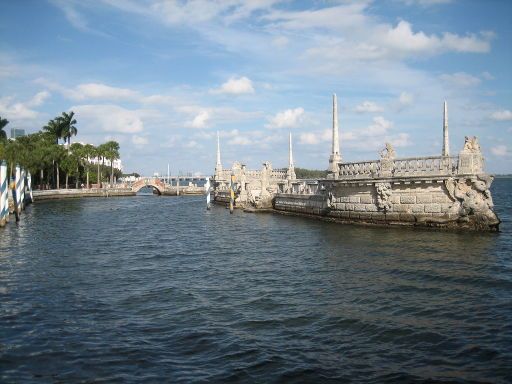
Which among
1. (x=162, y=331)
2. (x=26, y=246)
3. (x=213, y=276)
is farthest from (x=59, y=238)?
(x=162, y=331)

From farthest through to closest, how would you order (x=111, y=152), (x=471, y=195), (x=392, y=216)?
1. (x=111, y=152)
2. (x=392, y=216)
3. (x=471, y=195)

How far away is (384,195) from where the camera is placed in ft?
98.1

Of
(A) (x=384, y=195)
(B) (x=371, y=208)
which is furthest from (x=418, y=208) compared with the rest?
(B) (x=371, y=208)

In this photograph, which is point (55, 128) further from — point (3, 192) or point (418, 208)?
point (418, 208)

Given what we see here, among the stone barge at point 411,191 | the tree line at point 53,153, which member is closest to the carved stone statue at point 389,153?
the stone barge at point 411,191

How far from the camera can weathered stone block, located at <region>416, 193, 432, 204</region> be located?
28.3m

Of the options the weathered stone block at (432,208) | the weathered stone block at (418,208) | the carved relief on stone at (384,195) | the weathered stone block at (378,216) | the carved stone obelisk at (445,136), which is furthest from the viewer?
the carved stone obelisk at (445,136)

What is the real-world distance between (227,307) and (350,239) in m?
14.1

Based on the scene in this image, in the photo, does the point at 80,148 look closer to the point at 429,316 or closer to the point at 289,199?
the point at 289,199

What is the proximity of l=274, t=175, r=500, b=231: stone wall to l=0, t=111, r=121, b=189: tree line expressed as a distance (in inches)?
2076

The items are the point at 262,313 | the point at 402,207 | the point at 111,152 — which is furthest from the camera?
the point at 111,152

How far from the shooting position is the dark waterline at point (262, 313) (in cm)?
889

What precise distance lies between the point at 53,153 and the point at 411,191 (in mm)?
70913

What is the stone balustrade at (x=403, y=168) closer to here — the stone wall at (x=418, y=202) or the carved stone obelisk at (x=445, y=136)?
the stone wall at (x=418, y=202)
